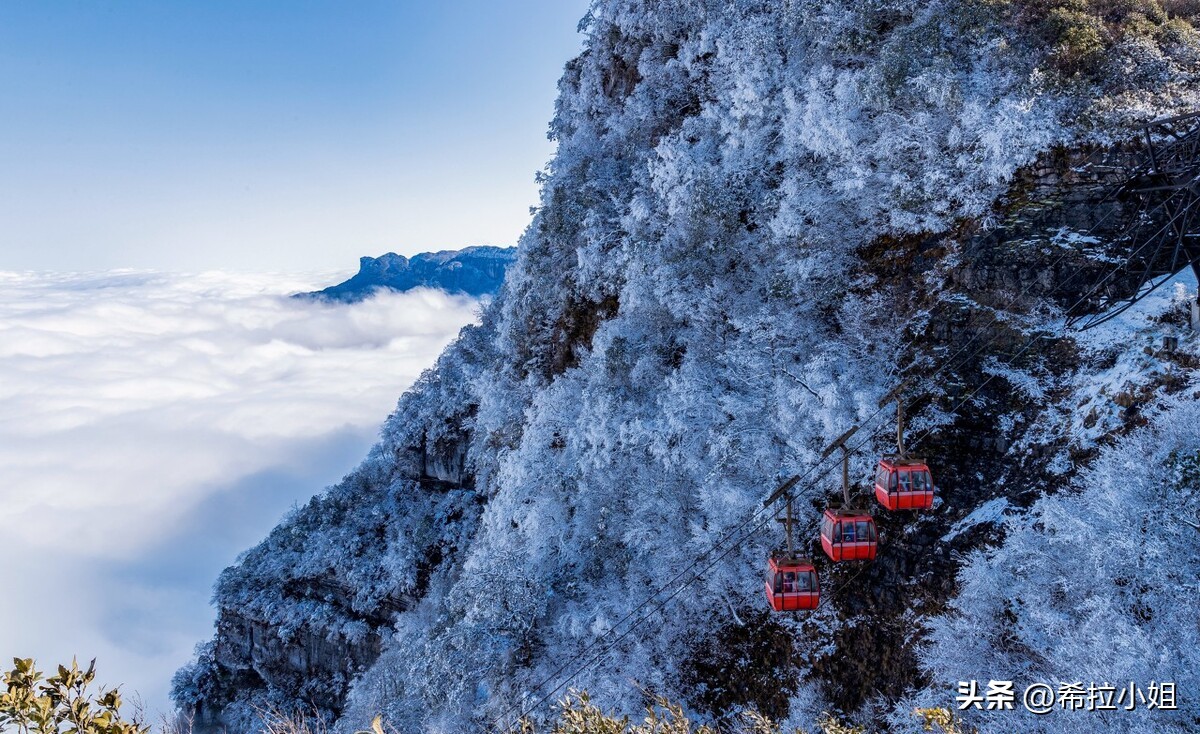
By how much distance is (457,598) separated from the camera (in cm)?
2278

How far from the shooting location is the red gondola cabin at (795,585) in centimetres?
1342

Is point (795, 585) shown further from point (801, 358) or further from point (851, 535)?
point (801, 358)

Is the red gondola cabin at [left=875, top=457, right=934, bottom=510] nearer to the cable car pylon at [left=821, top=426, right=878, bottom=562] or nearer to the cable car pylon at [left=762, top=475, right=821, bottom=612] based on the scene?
the cable car pylon at [left=821, top=426, right=878, bottom=562]

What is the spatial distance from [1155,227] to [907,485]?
13.2m

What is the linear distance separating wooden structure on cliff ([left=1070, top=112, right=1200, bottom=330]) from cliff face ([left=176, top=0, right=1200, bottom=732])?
0.59 m

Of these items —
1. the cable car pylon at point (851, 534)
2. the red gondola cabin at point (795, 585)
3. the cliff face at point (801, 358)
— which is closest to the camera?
the cable car pylon at point (851, 534)

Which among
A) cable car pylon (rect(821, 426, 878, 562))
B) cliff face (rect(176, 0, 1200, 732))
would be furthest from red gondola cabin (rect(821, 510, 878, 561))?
cliff face (rect(176, 0, 1200, 732))

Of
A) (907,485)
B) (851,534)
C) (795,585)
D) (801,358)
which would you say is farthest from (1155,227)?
(795,585)

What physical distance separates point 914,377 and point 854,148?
10.1 m

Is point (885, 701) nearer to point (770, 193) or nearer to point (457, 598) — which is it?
point (457, 598)

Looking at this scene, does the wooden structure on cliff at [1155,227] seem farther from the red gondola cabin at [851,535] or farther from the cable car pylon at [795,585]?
the cable car pylon at [795,585]

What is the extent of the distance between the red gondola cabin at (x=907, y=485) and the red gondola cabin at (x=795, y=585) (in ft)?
7.79

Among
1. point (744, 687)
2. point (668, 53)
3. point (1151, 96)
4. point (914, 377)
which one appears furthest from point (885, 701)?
point (668, 53)

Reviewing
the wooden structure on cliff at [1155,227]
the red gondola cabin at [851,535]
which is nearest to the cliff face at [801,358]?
the wooden structure on cliff at [1155,227]
